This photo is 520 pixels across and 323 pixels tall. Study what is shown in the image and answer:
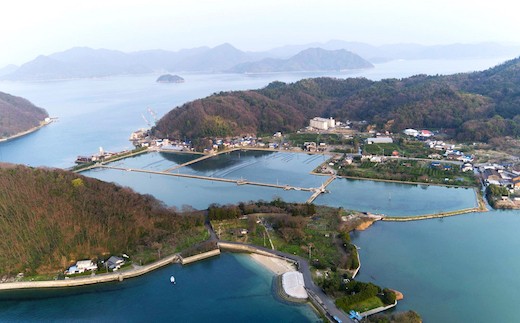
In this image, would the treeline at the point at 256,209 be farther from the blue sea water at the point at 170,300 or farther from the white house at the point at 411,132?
the white house at the point at 411,132

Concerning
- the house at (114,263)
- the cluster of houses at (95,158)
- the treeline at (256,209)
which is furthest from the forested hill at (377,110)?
the house at (114,263)

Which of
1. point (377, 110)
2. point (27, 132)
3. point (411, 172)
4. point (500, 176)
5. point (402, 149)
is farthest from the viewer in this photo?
point (27, 132)

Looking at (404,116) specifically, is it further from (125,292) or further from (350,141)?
Answer: (125,292)

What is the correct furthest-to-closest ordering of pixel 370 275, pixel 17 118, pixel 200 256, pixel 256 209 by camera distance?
pixel 17 118
pixel 256 209
pixel 200 256
pixel 370 275

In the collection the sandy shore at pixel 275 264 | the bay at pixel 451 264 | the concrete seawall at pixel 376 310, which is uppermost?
the sandy shore at pixel 275 264

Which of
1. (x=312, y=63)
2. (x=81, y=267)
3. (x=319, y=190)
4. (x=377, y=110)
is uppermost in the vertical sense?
(x=312, y=63)

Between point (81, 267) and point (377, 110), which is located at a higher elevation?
point (377, 110)

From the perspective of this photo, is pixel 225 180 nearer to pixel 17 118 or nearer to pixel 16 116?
pixel 17 118

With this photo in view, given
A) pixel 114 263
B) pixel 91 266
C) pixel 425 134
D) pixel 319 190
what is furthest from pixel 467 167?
pixel 91 266
